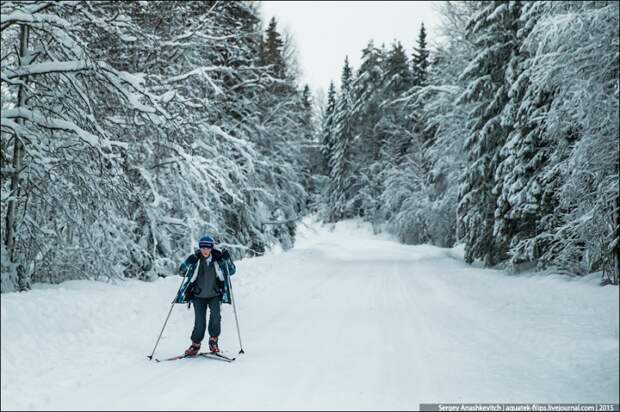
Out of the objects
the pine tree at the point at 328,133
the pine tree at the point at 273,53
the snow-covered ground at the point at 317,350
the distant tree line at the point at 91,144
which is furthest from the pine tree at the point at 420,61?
the snow-covered ground at the point at 317,350

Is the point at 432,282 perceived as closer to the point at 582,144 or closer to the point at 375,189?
the point at 582,144

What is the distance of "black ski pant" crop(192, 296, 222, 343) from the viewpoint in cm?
708

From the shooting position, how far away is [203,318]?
7203mm

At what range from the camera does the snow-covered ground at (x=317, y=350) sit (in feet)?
17.7

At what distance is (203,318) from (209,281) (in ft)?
1.88

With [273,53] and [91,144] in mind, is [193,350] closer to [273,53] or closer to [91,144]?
[91,144]

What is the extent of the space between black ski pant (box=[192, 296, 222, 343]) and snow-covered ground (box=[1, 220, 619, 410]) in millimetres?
500

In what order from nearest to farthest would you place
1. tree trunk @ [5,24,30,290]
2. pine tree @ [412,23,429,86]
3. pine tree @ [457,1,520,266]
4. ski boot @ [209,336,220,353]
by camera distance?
ski boot @ [209,336,220,353], tree trunk @ [5,24,30,290], pine tree @ [457,1,520,266], pine tree @ [412,23,429,86]

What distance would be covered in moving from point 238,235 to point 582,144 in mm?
13782

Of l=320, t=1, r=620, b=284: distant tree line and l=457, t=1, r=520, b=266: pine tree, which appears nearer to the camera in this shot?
l=320, t=1, r=620, b=284: distant tree line

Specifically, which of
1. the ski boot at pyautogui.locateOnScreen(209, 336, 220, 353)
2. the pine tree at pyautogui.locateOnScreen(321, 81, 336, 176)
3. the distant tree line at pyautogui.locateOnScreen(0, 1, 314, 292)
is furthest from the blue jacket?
the pine tree at pyautogui.locateOnScreen(321, 81, 336, 176)

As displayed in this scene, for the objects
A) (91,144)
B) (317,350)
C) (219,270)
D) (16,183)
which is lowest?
(317,350)

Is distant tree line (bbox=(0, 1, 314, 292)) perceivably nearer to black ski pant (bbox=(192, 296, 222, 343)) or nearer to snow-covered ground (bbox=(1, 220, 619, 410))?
snow-covered ground (bbox=(1, 220, 619, 410))

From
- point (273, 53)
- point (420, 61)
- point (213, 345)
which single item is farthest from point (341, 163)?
point (213, 345)
